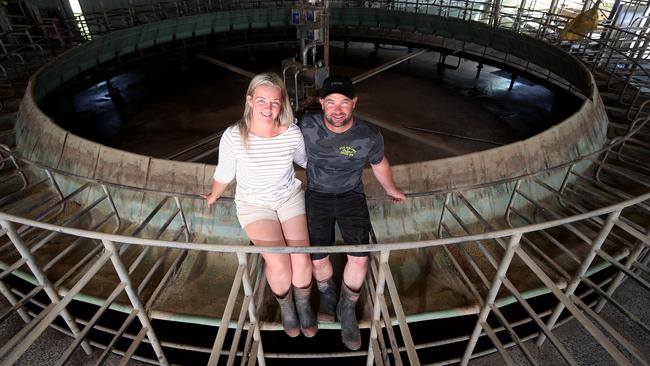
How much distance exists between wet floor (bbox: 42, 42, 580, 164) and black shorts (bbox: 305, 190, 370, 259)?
5.48 m

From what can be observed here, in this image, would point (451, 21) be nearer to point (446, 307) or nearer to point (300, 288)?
point (446, 307)

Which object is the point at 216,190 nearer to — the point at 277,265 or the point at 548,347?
the point at 277,265

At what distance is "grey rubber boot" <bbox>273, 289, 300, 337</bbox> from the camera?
2971mm

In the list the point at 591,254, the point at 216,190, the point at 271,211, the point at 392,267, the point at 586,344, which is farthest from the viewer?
the point at 392,267

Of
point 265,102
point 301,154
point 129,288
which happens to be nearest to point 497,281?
point 301,154

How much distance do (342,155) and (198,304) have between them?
231cm

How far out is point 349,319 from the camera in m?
3.08

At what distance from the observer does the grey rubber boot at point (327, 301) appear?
10.4 feet

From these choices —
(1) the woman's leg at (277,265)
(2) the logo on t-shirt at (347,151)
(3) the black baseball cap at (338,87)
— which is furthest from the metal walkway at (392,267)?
(3) the black baseball cap at (338,87)

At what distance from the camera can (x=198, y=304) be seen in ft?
12.6

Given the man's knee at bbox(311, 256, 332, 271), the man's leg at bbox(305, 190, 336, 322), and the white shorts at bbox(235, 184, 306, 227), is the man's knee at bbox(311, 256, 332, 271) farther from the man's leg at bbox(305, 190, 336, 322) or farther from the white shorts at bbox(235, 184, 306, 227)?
the white shorts at bbox(235, 184, 306, 227)

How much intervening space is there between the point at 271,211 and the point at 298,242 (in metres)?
0.33

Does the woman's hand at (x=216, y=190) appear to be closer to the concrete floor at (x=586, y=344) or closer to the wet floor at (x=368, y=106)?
the concrete floor at (x=586, y=344)

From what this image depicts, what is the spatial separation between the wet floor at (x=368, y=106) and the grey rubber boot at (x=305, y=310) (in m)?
5.66
